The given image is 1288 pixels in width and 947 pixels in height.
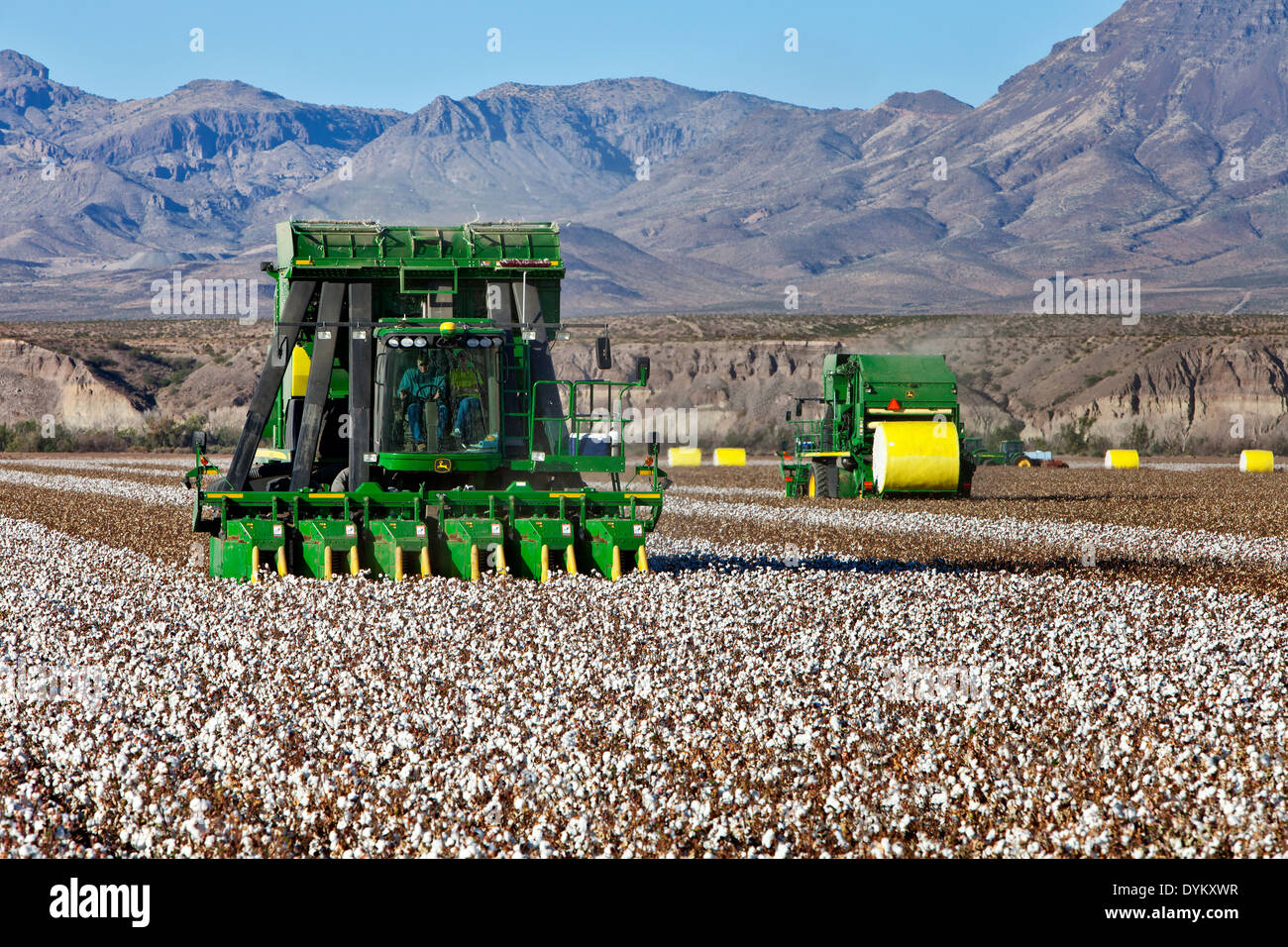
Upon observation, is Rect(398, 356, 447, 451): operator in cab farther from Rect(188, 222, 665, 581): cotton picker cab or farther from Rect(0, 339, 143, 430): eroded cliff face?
Rect(0, 339, 143, 430): eroded cliff face

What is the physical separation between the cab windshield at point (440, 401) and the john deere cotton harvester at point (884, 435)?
1554 cm

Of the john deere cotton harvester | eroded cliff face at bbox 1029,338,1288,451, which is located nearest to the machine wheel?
the john deere cotton harvester

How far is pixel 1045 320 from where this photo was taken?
118 metres

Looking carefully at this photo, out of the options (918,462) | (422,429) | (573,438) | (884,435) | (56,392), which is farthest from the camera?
(56,392)

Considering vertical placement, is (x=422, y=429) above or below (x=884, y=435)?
above

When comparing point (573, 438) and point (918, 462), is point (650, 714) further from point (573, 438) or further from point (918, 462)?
point (918, 462)

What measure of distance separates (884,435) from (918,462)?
1070mm

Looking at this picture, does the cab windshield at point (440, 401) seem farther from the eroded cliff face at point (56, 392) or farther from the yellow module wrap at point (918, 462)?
the eroded cliff face at point (56, 392)

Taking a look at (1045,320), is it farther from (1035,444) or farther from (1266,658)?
(1266,658)

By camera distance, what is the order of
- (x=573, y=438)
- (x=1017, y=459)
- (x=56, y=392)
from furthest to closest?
1. (x=56, y=392)
2. (x=1017, y=459)
3. (x=573, y=438)

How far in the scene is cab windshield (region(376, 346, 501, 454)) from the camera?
16844 mm

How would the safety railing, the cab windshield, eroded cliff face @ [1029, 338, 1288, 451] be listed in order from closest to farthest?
the safety railing
the cab windshield
eroded cliff face @ [1029, 338, 1288, 451]

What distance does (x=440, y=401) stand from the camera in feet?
55.4

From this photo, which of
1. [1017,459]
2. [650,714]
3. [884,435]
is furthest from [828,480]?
[1017,459]
